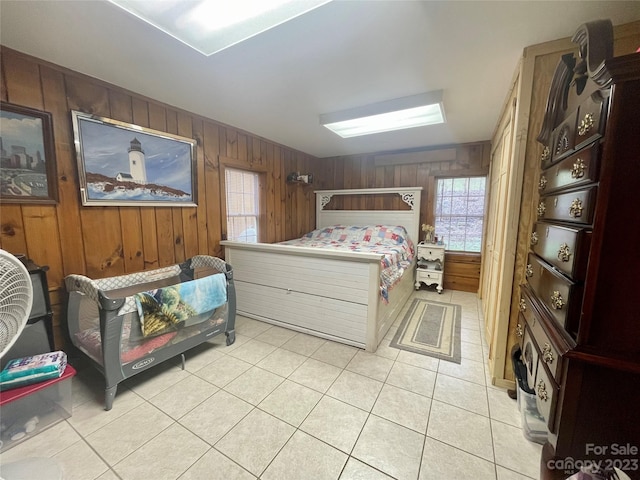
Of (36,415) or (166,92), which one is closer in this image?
(36,415)

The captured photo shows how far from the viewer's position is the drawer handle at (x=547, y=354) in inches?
38.6

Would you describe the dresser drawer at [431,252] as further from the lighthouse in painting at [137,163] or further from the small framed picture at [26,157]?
the small framed picture at [26,157]

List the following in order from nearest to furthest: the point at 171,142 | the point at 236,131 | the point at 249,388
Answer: the point at 249,388 → the point at 171,142 → the point at 236,131

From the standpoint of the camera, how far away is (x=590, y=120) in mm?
856

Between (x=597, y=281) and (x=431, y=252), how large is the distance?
301 centimetres

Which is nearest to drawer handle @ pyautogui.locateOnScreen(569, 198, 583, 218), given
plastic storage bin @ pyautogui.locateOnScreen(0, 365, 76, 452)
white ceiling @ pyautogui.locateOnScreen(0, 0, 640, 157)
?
white ceiling @ pyautogui.locateOnScreen(0, 0, 640, 157)

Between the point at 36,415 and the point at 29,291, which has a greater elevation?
the point at 29,291

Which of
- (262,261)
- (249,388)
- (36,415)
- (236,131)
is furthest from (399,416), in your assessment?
(236,131)

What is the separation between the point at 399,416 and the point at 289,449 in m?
0.68

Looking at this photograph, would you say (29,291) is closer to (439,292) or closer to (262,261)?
(262,261)

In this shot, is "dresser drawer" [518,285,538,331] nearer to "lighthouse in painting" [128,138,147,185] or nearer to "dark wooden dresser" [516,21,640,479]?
"dark wooden dresser" [516,21,640,479]

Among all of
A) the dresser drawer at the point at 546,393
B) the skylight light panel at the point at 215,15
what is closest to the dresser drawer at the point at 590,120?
the dresser drawer at the point at 546,393

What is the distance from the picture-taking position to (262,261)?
8.80 feet

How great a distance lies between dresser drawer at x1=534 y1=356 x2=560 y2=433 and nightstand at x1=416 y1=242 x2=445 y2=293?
2630 millimetres
